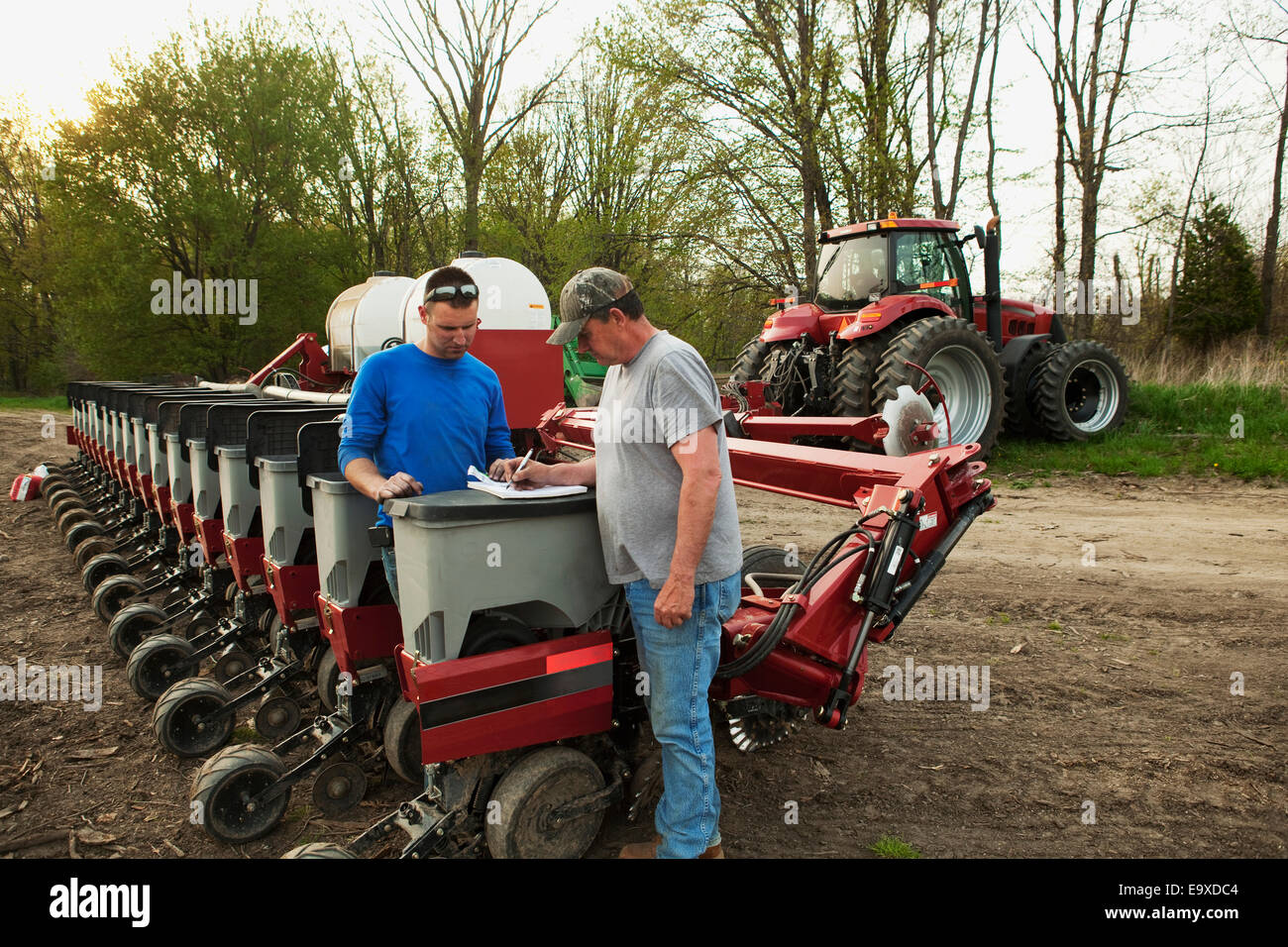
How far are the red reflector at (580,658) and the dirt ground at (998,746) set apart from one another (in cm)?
70

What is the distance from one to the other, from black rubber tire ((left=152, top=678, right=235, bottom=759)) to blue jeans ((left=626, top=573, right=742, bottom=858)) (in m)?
2.36

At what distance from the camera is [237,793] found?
10.9 feet

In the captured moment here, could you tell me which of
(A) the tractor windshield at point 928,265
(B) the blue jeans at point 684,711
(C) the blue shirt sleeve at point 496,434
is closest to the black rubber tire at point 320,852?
(B) the blue jeans at point 684,711

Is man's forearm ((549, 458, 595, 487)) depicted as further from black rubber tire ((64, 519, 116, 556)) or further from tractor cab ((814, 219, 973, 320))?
tractor cab ((814, 219, 973, 320))

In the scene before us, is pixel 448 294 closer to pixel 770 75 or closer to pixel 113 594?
pixel 113 594

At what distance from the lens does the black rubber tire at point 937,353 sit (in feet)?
29.2

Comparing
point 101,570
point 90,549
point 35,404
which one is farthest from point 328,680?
point 35,404

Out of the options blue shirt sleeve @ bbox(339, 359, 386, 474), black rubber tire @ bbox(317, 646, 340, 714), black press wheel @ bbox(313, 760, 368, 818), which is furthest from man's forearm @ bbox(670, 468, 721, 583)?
black rubber tire @ bbox(317, 646, 340, 714)

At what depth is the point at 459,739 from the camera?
274 cm

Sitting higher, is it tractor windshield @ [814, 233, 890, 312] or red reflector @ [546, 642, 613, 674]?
tractor windshield @ [814, 233, 890, 312]

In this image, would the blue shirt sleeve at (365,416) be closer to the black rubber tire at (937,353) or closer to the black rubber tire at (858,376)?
the black rubber tire at (937,353)

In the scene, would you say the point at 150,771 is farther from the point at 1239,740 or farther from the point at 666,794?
the point at 1239,740

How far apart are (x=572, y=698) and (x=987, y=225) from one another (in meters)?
8.10

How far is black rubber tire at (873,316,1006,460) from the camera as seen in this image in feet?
29.2
